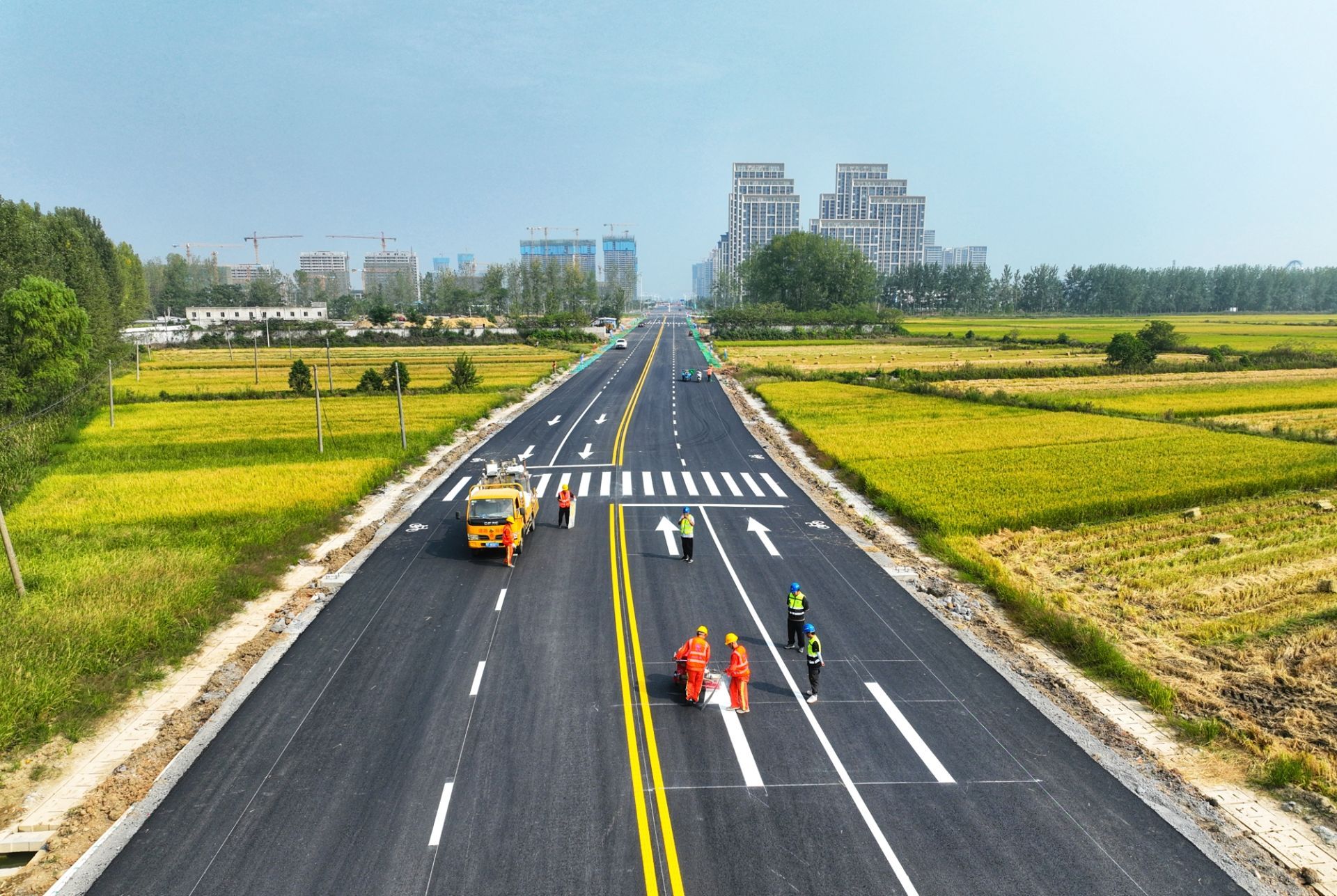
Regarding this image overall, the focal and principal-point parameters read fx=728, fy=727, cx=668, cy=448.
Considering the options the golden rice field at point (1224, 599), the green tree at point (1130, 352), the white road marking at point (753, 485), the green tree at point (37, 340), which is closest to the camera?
the golden rice field at point (1224, 599)

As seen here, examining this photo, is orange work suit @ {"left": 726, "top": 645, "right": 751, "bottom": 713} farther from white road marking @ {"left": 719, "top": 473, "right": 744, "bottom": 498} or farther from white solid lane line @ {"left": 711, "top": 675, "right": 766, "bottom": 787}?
white road marking @ {"left": 719, "top": 473, "right": 744, "bottom": 498}

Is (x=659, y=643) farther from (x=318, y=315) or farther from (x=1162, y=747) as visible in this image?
(x=318, y=315)

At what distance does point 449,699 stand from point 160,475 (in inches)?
1092

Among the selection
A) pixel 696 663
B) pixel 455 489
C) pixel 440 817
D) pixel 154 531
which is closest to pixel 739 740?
pixel 696 663

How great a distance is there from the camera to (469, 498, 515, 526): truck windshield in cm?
2283

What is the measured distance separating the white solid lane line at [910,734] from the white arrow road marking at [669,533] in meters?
9.63

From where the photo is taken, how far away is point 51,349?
55.1 metres

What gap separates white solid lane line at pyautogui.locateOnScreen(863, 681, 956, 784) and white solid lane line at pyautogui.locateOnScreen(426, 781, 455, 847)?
26.2 feet

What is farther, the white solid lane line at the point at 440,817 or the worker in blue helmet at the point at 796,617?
the worker in blue helmet at the point at 796,617

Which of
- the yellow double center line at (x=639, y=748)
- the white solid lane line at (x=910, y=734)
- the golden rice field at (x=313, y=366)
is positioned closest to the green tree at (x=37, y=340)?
the golden rice field at (x=313, y=366)

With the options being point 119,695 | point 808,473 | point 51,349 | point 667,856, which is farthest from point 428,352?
point 667,856

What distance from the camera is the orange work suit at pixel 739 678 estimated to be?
13953mm

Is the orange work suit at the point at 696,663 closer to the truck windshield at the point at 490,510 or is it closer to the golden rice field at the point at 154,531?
the truck windshield at the point at 490,510

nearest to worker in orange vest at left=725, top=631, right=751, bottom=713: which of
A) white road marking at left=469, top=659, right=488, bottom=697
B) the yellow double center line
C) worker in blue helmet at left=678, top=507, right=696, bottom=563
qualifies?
the yellow double center line
